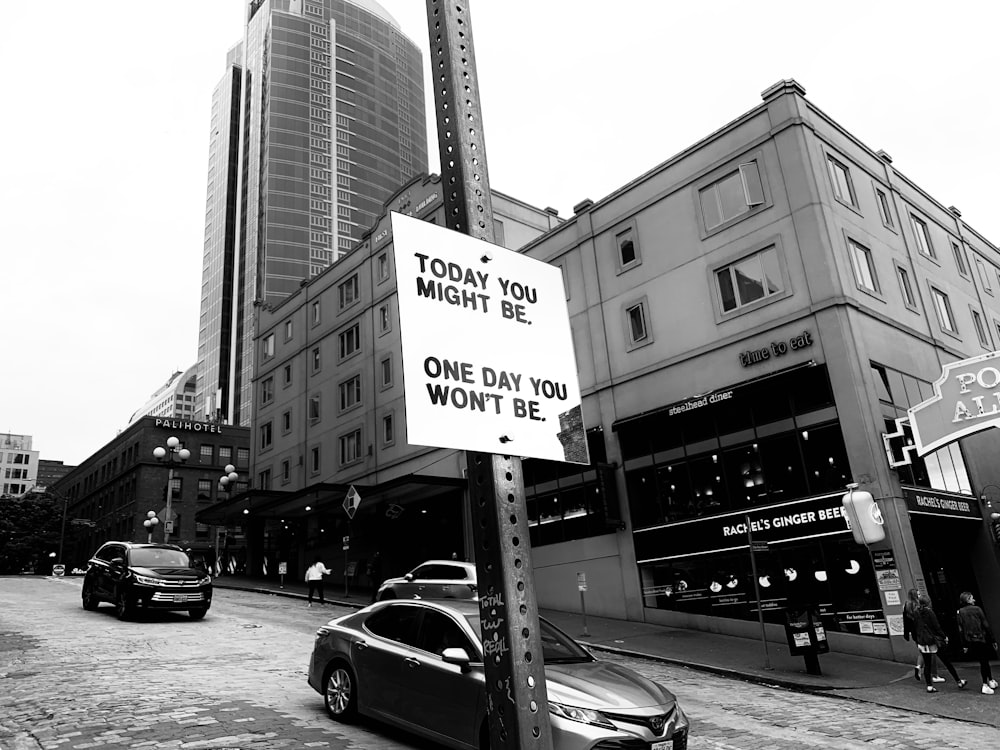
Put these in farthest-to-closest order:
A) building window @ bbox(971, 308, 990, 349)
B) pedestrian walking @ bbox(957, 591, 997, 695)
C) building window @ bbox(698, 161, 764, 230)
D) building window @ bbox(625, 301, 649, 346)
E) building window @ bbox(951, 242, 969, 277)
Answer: building window @ bbox(951, 242, 969, 277) → building window @ bbox(971, 308, 990, 349) → building window @ bbox(625, 301, 649, 346) → building window @ bbox(698, 161, 764, 230) → pedestrian walking @ bbox(957, 591, 997, 695)

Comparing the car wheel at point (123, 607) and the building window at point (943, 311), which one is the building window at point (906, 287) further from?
the car wheel at point (123, 607)

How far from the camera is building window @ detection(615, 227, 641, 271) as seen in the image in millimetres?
25469

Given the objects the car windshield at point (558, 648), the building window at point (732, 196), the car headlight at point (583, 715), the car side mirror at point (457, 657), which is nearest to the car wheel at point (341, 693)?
the car windshield at point (558, 648)

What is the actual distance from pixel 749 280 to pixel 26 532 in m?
79.6

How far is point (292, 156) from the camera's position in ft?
396

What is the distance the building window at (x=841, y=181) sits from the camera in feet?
71.8

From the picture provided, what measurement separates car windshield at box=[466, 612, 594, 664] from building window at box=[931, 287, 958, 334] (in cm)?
2180

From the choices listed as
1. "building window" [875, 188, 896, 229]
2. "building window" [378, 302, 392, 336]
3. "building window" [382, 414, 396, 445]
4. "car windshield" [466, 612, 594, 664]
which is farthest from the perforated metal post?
"building window" [378, 302, 392, 336]

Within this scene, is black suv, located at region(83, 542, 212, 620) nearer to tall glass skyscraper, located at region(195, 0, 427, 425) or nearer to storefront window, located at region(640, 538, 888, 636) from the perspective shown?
storefront window, located at region(640, 538, 888, 636)

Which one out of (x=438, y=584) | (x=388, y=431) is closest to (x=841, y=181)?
(x=438, y=584)

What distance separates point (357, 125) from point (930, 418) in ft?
406

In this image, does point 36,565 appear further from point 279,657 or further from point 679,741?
point 679,741

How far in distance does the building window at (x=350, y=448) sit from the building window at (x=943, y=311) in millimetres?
24922

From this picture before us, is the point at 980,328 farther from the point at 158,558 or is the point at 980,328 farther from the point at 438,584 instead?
the point at 158,558
